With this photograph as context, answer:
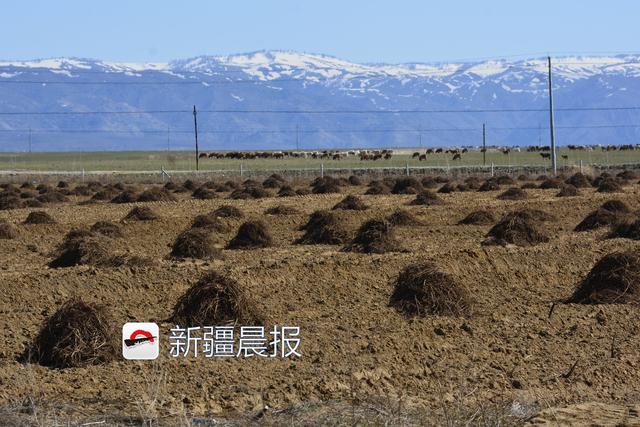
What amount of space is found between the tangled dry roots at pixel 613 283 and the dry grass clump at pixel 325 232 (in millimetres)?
9054

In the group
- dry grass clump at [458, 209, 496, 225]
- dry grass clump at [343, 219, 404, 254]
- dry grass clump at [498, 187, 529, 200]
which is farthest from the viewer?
dry grass clump at [498, 187, 529, 200]

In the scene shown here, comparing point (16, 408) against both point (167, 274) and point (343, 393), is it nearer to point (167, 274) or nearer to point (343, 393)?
point (343, 393)

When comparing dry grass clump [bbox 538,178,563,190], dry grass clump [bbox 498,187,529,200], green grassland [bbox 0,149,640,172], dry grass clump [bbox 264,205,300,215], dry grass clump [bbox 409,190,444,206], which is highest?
dry grass clump [bbox 264,205,300,215]

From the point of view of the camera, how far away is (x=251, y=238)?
26.8 metres

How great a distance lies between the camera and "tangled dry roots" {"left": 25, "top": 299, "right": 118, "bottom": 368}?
1358 cm

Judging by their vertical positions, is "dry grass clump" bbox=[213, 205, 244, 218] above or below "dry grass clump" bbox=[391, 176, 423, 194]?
above

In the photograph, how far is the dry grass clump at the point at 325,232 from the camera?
27.0 metres

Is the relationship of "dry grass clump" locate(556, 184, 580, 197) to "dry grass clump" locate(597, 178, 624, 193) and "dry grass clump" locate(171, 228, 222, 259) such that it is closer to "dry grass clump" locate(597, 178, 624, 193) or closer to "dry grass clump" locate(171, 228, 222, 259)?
"dry grass clump" locate(597, 178, 624, 193)

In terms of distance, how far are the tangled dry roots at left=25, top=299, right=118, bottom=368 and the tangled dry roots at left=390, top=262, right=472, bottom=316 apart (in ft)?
15.2

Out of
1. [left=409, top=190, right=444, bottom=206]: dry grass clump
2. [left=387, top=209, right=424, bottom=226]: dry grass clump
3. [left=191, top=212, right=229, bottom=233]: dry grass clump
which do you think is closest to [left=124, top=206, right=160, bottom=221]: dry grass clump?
[left=191, top=212, right=229, bottom=233]: dry grass clump

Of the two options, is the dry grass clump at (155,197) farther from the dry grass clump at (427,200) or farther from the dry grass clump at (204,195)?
the dry grass clump at (427,200)

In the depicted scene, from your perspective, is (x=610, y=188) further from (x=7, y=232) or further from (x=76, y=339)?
(x=76, y=339)

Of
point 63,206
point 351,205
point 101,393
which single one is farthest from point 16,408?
point 63,206

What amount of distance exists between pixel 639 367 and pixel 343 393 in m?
3.87
